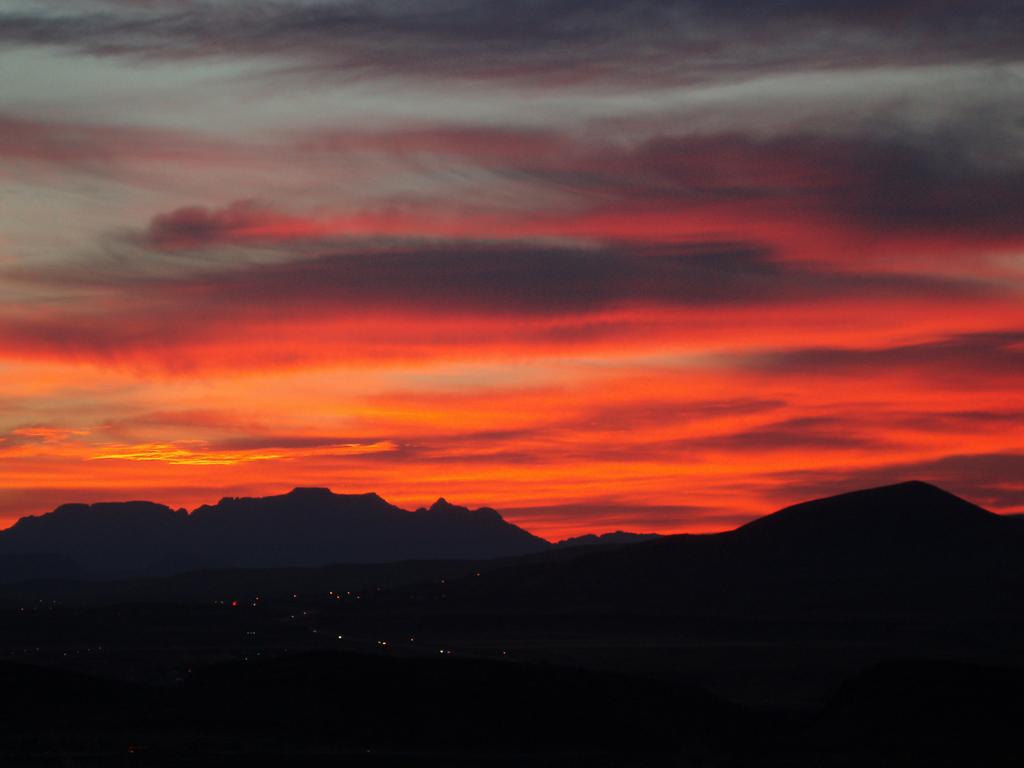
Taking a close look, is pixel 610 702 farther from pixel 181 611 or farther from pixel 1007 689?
pixel 181 611

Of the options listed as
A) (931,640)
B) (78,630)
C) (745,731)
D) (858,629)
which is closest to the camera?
(745,731)

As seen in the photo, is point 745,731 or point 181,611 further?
point 181,611

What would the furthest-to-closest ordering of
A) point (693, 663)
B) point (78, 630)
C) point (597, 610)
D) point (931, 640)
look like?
1. point (597, 610)
2. point (78, 630)
3. point (931, 640)
4. point (693, 663)

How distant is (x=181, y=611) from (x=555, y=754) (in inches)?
5399

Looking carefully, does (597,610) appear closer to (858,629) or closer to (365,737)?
(858,629)

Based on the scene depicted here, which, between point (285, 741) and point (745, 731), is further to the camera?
point (745, 731)

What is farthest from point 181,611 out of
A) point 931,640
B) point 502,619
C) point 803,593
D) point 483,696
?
point 483,696

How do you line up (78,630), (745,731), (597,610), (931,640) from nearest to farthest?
(745,731) < (931,640) < (78,630) < (597,610)

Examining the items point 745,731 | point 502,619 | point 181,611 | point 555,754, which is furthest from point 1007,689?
point 181,611

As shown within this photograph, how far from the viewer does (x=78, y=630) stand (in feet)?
545

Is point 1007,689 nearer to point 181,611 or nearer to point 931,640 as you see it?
point 931,640

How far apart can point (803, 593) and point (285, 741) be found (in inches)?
5507

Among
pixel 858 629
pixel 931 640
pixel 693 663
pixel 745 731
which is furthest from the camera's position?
pixel 858 629

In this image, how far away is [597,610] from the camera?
184625mm
